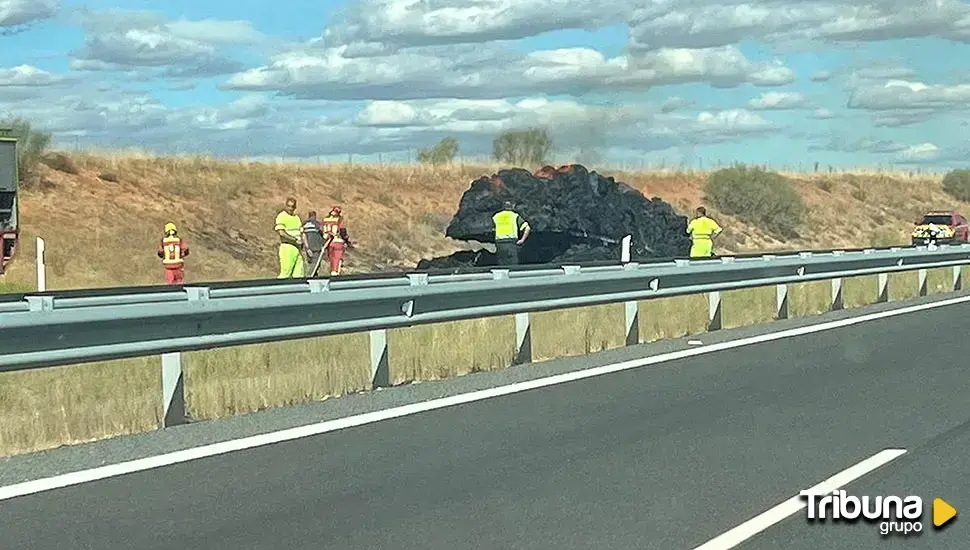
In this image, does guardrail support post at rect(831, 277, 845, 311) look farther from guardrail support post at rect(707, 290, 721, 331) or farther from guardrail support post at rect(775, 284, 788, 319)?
guardrail support post at rect(707, 290, 721, 331)

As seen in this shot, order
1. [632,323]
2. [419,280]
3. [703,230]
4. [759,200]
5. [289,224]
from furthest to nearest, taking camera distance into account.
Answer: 1. [759,200]
2. [703,230]
3. [289,224]
4. [419,280]
5. [632,323]

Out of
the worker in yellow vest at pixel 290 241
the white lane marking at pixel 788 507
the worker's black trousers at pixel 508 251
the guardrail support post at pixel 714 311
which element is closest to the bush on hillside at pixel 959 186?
the worker's black trousers at pixel 508 251

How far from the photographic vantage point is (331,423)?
10547 mm

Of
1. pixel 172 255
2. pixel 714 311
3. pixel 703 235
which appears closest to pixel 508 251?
pixel 703 235

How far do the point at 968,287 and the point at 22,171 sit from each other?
99.8 feet

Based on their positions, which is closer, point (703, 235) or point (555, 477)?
point (555, 477)

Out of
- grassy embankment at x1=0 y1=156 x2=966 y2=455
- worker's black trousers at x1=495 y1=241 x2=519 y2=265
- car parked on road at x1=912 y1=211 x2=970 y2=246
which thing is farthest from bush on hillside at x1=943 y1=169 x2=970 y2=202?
worker's black trousers at x1=495 y1=241 x2=519 y2=265

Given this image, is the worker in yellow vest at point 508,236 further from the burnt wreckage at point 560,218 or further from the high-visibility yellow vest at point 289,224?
the burnt wreckage at point 560,218

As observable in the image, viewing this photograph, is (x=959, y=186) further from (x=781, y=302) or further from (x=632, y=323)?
(x=632, y=323)

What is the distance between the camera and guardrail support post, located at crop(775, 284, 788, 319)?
20734 millimetres

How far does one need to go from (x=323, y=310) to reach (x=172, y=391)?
211cm

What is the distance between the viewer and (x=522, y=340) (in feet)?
48.0

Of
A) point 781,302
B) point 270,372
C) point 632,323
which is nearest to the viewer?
point 270,372

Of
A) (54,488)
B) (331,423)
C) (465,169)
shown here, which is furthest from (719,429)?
(465,169)
